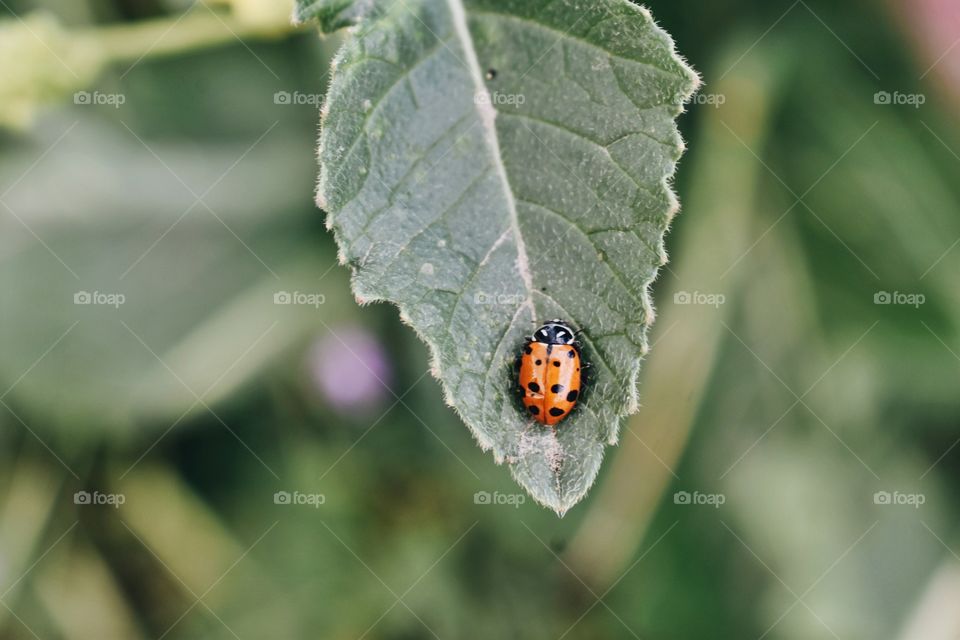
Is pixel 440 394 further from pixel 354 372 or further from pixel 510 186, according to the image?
pixel 510 186

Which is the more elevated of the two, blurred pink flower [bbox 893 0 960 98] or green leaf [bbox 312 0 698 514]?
blurred pink flower [bbox 893 0 960 98]

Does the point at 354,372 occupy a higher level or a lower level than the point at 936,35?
lower

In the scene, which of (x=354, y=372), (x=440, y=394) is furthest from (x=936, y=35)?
(x=354, y=372)

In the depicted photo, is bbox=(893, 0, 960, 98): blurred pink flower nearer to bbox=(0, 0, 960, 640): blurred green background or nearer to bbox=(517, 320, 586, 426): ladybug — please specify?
bbox=(0, 0, 960, 640): blurred green background

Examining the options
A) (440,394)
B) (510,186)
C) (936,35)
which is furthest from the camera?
(440,394)

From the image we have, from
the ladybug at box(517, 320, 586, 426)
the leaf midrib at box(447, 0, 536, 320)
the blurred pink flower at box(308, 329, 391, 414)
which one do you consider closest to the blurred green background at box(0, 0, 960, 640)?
the blurred pink flower at box(308, 329, 391, 414)

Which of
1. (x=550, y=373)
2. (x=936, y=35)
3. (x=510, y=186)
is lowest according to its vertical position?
(x=550, y=373)
